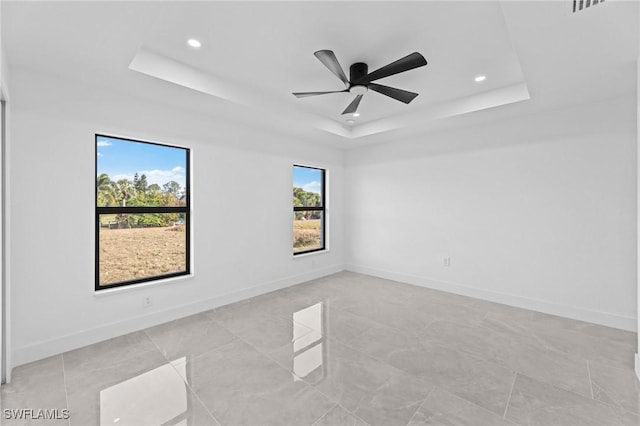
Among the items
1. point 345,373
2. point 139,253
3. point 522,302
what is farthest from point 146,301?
point 522,302

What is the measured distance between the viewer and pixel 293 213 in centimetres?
474

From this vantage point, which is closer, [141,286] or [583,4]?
[583,4]

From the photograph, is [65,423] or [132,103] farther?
[132,103]

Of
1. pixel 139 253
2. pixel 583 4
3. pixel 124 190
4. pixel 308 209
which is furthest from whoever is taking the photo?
pixel 308 209

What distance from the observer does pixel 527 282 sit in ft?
12.1

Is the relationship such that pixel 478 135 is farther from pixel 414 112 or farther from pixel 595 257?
pixel 595 257

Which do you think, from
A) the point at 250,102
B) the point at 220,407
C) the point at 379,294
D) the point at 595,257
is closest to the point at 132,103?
the point at 250,102

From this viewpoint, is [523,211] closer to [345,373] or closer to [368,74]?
[368,74]

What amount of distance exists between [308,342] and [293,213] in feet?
7.73

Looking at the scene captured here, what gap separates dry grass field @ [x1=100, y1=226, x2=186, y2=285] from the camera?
295 cm

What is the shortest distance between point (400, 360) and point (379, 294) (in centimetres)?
182

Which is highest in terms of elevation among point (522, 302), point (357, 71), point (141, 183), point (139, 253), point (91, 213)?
point (357, 71)

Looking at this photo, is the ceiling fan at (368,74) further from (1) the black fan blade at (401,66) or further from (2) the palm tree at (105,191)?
(2) the palm tree at (105,191)

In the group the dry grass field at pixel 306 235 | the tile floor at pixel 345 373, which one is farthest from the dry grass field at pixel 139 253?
the dry grass field at pixel 306 235
